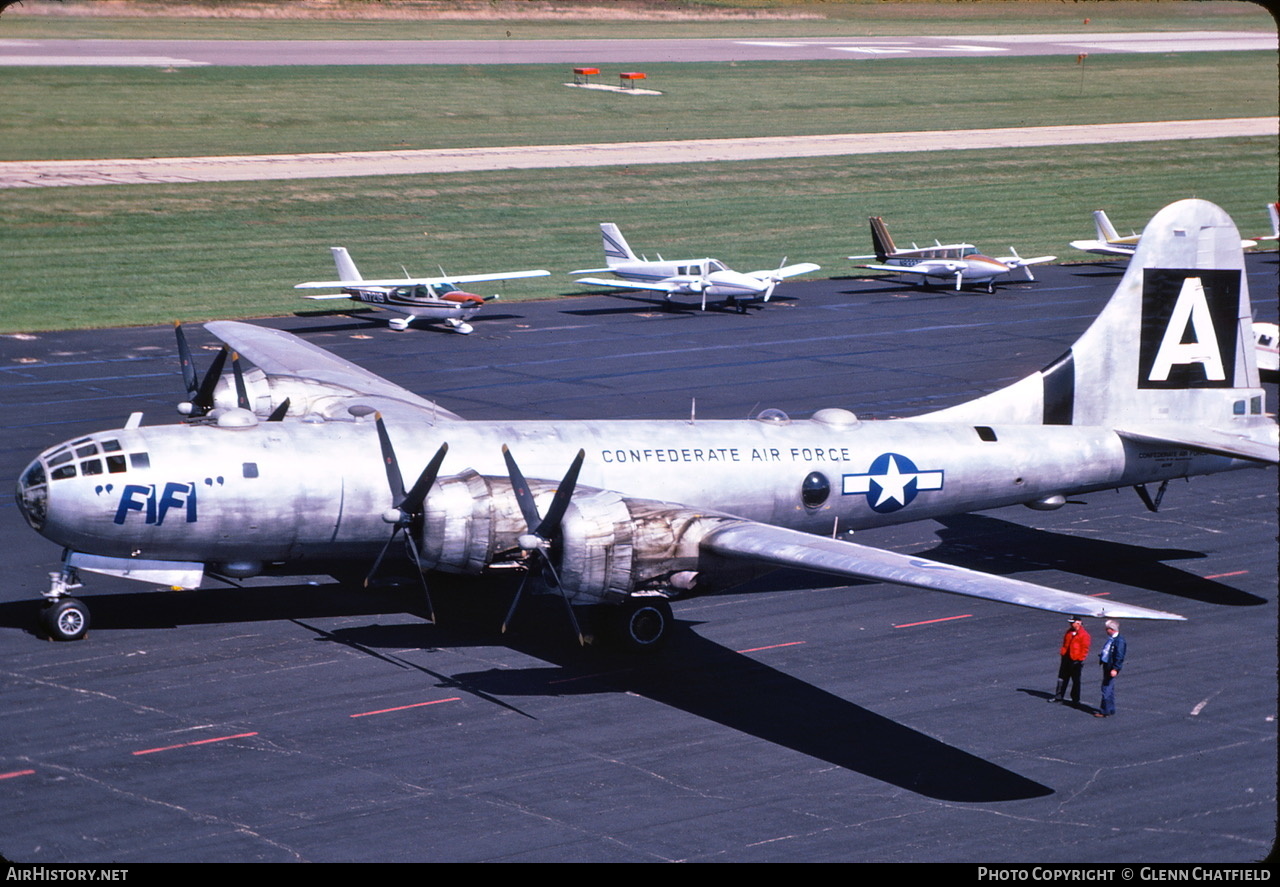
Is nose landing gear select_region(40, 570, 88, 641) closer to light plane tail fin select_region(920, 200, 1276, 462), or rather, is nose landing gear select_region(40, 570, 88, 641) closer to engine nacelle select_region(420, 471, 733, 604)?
engine nacelle select_region(420, 471, 733, 604)

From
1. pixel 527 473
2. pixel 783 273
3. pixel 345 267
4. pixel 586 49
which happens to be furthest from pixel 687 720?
pixel 586 49

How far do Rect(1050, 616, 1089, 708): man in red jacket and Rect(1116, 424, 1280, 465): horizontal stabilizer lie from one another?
8136 mm

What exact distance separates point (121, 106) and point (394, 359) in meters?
52.2

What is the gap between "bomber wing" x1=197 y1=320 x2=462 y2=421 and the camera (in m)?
35.0

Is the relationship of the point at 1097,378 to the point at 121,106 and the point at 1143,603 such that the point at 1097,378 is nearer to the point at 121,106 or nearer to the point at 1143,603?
the point at 1143,603

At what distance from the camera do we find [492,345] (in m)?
56.9

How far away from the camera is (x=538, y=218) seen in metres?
82.7

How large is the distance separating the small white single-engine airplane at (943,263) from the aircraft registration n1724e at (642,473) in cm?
3519

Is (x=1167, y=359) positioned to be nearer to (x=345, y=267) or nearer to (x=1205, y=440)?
(x=1205, y=440)

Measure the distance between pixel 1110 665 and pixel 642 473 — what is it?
399 inches

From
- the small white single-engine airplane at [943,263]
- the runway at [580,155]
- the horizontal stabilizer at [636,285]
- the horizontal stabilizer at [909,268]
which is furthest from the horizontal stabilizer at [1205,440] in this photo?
the runway at [580,155]

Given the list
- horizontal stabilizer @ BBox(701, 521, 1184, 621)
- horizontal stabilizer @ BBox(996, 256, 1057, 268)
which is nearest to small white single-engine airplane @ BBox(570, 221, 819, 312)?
horizontal stabilizer @ BBox(996, 256, 1057, 268)

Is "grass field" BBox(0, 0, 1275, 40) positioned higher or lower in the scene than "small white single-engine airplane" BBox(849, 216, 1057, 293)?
higher
